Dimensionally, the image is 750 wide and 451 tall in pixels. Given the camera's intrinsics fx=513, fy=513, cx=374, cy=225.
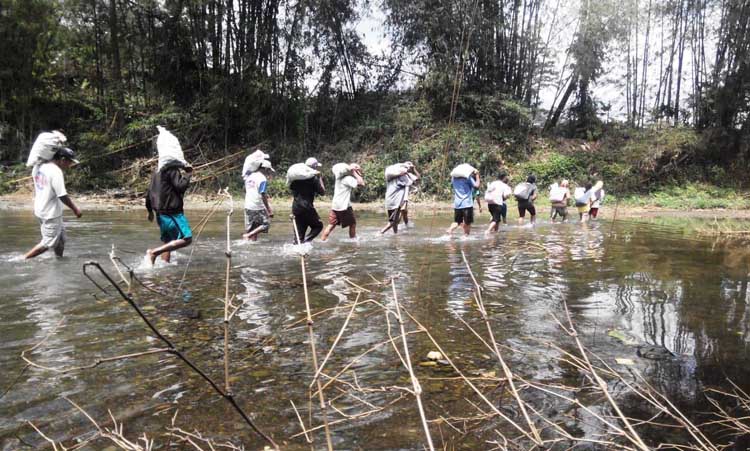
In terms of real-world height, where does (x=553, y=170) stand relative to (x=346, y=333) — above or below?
above

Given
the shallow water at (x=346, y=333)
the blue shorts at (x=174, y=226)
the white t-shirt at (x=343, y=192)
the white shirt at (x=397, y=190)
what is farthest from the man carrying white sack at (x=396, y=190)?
the blue shorts at (x=174, y=226)

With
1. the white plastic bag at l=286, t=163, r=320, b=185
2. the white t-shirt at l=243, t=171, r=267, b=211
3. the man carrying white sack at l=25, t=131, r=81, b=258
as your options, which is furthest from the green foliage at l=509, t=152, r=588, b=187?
Result: the man carrying white sack at l=25, t=131, r=81, b=258

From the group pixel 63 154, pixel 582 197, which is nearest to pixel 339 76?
pixel 582 197

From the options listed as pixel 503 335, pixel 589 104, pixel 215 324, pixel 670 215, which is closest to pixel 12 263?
pixel 215 324

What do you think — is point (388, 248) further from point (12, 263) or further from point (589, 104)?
point (589, 104)

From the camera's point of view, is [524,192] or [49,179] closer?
[49,179]

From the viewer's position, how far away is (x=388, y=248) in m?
8.55

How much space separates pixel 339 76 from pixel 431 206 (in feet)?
28.7

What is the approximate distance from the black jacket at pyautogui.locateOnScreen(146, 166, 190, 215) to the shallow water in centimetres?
81

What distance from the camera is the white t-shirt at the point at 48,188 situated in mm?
6020

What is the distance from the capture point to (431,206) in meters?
17.5

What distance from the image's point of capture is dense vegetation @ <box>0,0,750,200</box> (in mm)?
19500

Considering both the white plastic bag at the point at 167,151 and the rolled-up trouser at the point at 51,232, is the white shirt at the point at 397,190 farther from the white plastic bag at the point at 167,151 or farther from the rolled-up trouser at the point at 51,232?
the rolled-up trouser at the point at 51,232

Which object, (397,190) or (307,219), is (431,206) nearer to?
(397,190)
